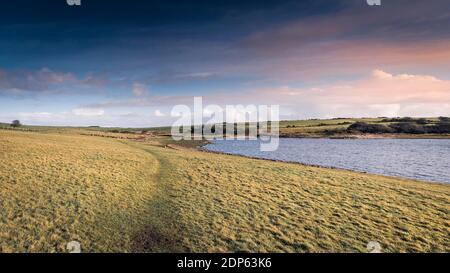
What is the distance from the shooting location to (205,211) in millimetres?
19000

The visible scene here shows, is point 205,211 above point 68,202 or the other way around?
the other way around

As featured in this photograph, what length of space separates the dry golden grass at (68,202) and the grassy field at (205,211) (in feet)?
0.22

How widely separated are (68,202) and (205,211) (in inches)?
413

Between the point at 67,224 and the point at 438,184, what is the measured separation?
39988mm

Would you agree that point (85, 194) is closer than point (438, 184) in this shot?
Yes

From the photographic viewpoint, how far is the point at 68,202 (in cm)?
1908

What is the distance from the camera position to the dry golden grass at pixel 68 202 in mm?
13852

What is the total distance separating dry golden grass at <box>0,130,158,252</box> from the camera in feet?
45.4

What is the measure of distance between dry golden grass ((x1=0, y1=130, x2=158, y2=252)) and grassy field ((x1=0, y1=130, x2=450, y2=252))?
0.07 m
